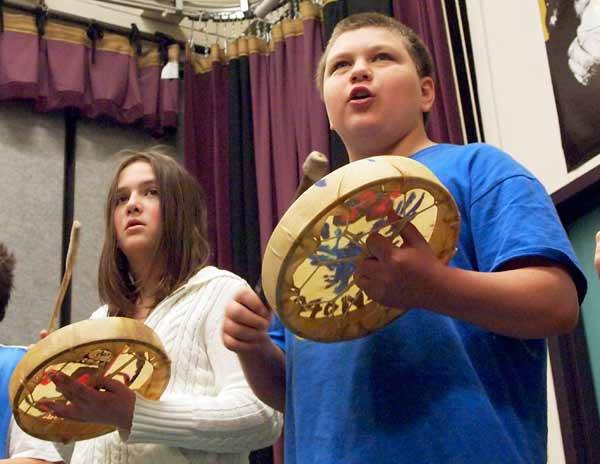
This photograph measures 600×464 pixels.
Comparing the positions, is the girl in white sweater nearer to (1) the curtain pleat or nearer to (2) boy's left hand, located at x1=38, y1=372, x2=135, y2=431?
(2) boy's left hand, located at x1=38, y1=372, x2=135, y2=431

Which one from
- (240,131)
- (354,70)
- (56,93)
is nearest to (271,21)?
(240,131)

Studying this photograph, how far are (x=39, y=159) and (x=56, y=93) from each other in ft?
0.68

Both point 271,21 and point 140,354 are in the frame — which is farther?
point 271,21

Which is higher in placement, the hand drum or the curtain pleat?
the curtain pleat

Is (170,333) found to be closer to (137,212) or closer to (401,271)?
(137,212)

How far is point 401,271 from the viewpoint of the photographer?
694mm

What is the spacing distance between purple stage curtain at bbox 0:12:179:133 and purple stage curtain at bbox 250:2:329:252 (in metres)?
0.33

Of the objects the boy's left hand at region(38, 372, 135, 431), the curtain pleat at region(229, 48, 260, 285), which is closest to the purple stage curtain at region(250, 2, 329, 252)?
the curtain pleat at region(229, 48, 260, 285)

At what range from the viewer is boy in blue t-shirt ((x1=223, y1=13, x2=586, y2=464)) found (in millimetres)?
720

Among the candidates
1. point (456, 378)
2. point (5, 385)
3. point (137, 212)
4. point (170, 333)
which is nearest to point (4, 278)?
point (5, 385)

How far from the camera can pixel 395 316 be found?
0.81 metres

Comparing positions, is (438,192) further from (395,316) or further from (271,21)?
(271,21)

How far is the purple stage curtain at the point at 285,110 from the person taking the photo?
2.35m

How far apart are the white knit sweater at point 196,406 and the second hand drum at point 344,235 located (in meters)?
0.38
